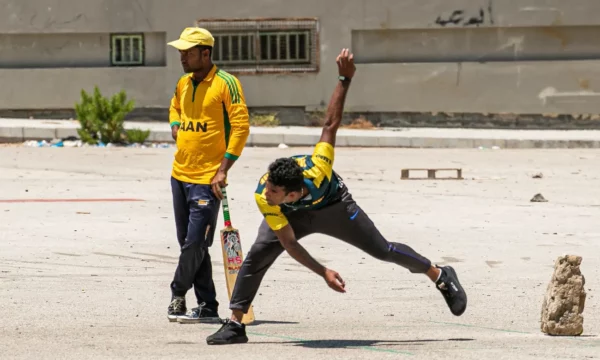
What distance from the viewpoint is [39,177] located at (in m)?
17.1

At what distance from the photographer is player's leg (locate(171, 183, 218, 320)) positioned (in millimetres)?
8281

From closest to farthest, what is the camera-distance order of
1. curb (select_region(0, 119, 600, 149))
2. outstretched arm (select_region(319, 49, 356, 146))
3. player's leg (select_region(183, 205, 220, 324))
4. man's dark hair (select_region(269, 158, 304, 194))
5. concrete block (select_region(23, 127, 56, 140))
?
1. man's dark hair (select_region(269, 158, 304, 194))
2. outstretched arm (select_region(319, 49, 356, 146))
3. player's leg (select_region(183, 205, 220, 324))
4. curb (select_region(0, 119, 600, 149))
5. concrete block (select_region(23, 127, 56, 140))

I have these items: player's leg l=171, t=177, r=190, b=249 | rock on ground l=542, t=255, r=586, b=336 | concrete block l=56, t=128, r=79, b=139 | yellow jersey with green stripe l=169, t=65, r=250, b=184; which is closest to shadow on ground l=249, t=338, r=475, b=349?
rock on ground l=542, t=255, r=586, b=336

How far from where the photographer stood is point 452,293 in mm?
7840

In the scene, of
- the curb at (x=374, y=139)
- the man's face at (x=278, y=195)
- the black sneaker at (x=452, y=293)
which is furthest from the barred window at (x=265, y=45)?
the man's face at (x=278, y=195)

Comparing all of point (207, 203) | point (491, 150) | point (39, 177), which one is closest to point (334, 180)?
point (207, 203)

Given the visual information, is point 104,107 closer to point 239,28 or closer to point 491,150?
point 239,28

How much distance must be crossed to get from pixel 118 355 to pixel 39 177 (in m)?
10.4

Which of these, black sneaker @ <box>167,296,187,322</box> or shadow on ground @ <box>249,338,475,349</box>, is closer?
shadow on ground @ <box>249,338,475,349</box>

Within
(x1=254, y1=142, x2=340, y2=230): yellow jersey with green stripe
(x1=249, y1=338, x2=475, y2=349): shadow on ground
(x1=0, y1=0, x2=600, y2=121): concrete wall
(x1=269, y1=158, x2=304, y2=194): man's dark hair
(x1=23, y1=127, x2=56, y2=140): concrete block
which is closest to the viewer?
(x1=269, y1=158, x2=304, y2=194): man's dark hair

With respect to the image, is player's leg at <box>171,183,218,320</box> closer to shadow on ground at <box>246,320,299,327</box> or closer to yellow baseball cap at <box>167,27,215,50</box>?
shadow on ground at <box>246,320,299,327</box>

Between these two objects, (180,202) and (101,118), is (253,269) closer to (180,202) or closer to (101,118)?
(180,202)

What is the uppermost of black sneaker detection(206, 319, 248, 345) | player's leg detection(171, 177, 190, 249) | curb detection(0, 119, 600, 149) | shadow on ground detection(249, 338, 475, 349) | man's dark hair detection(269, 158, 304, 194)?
man's dark hair detection(269, 158, 304, 194)

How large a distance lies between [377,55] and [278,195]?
61.2 feet
